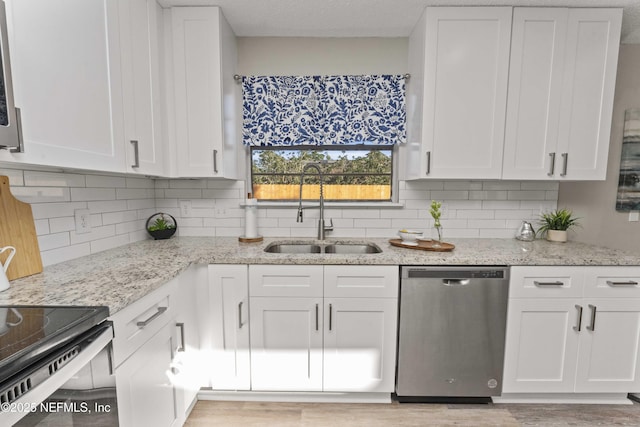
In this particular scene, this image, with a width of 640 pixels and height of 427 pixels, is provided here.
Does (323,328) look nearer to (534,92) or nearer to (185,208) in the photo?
(185,208)

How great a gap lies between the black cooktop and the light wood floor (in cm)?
116

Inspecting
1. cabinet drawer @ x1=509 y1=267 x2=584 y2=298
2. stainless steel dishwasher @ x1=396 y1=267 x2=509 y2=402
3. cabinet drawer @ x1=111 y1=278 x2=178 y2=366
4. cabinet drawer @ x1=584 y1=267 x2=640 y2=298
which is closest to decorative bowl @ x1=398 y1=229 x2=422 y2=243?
stainless steel dishwasher @ x1=396 y1=267 x2=509 y2=402

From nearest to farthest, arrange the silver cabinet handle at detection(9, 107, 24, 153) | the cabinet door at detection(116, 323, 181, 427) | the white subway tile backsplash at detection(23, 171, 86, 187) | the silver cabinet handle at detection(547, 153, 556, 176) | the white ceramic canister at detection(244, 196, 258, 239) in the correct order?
the silver cabinet handle at detection(9, 107, 24, 153)
the cabinet door at detection(116, 323, 181, 427)
the white subway tile backsplash at detection(23, 171, 86, 187)
the silver cabinet handle at detection(547, 153, 556, 176)
the white ceramic canister at detection(244, 196, 258, 239)

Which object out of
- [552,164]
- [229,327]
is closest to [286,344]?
[229,327]

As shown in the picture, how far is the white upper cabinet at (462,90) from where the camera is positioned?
6.00ft

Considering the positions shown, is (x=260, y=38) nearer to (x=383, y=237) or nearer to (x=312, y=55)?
(x=312, y=55)

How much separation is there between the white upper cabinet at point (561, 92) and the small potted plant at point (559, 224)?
33cm

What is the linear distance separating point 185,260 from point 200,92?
3.67 ft

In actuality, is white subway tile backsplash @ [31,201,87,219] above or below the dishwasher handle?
above

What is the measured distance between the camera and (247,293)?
1690mm

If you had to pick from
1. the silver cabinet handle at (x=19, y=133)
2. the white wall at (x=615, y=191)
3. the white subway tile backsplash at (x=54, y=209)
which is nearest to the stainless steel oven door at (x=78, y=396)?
the silver cabinet handle at (x=19, y=133)

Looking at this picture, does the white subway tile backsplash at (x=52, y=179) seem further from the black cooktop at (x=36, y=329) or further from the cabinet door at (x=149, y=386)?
the cabinet door at (x=149, y=386)

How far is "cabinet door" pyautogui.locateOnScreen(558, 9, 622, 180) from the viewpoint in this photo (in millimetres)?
1824

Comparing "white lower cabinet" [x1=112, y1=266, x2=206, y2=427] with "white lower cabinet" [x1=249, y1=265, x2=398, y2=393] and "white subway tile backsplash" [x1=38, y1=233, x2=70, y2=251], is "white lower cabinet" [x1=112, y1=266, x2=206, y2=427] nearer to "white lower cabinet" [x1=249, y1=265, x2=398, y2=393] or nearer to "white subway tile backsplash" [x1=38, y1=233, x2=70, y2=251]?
"white lower cabinet" [x1=249, y1=265, x2=398, y2=393]
